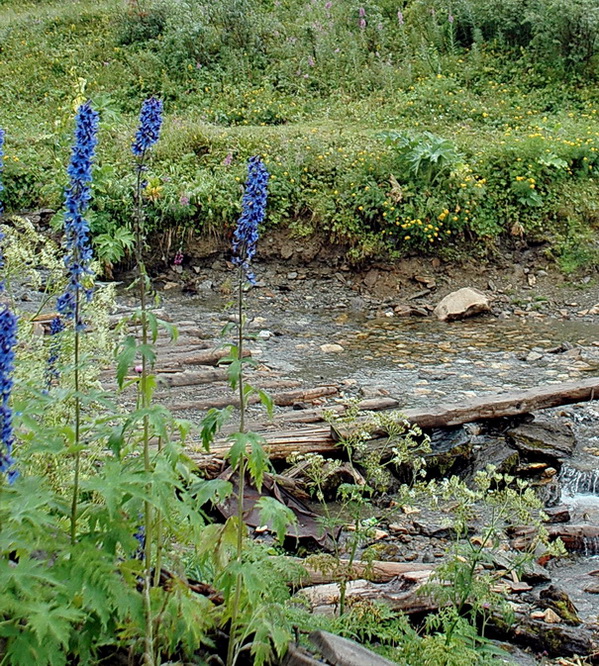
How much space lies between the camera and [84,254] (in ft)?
8.06

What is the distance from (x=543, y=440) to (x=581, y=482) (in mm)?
480

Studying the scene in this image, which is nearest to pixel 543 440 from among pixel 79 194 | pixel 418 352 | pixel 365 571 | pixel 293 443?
pixel 293 443

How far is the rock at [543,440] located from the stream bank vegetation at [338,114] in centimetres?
412

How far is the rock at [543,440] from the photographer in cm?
598

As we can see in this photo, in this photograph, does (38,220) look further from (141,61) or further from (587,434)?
(587,434)

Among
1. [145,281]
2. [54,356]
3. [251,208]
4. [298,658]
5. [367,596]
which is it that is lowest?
[367,596]

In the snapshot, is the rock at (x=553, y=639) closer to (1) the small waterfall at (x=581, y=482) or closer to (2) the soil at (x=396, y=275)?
(1) the small waterfall at (x=581, y=482)

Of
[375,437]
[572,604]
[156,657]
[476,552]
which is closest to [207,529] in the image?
[156,657]

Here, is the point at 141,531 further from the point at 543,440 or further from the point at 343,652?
the point at 543,440

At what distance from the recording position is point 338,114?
13.7 meters

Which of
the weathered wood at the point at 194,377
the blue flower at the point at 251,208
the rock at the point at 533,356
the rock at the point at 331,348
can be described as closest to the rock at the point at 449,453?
the weathered wood at the point at 194,377

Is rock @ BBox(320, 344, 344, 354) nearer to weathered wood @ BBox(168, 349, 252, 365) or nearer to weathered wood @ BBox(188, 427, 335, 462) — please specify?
weathered wood @ BBox(168, 349, 252, 365)

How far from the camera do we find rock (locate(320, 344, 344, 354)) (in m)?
8.48

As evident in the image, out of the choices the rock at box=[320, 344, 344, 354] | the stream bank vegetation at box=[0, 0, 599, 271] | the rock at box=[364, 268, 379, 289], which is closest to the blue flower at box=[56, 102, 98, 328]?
the stream bank vegetation at box=[0, 0, 599, 271]
